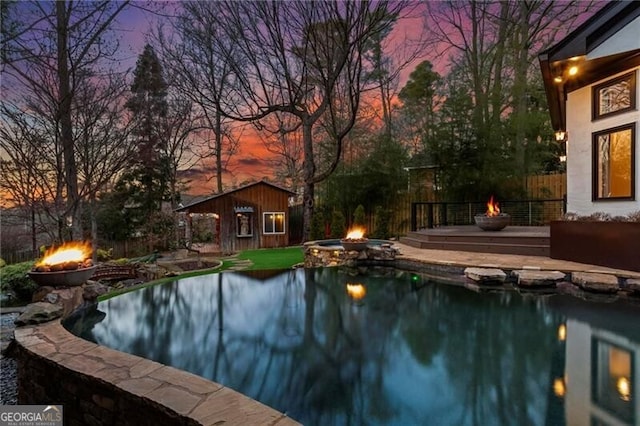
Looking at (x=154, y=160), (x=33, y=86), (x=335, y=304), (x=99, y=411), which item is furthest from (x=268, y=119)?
(x=99, y=411)

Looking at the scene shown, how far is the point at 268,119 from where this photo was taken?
17.8 m

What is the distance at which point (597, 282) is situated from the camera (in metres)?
5.02

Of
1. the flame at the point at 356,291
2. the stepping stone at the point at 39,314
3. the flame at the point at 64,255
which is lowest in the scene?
the flame at the point at 356,291

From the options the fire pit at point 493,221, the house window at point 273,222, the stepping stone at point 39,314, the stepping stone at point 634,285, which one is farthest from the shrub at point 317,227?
the stepping stone at point 39,314

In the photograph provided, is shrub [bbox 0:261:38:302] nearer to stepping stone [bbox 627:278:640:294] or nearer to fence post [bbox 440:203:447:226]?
stepping stone [bbox 627:278:640:294]

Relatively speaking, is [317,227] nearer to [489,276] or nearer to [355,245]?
[355,245]

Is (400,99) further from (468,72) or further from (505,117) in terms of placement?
(505,117)

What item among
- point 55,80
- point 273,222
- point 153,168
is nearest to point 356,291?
point 55,80

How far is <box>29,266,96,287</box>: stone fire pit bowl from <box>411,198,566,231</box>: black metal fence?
8987mm

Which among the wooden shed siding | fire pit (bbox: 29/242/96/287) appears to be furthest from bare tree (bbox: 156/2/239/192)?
fire pit (bbox: 29/242/96/287)

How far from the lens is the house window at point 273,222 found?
16078 millimetres

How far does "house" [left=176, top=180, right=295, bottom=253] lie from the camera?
15344mm

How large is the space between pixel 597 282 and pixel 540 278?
2.35ft

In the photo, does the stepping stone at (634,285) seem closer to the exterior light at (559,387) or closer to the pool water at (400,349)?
the pool water at (400,349)
